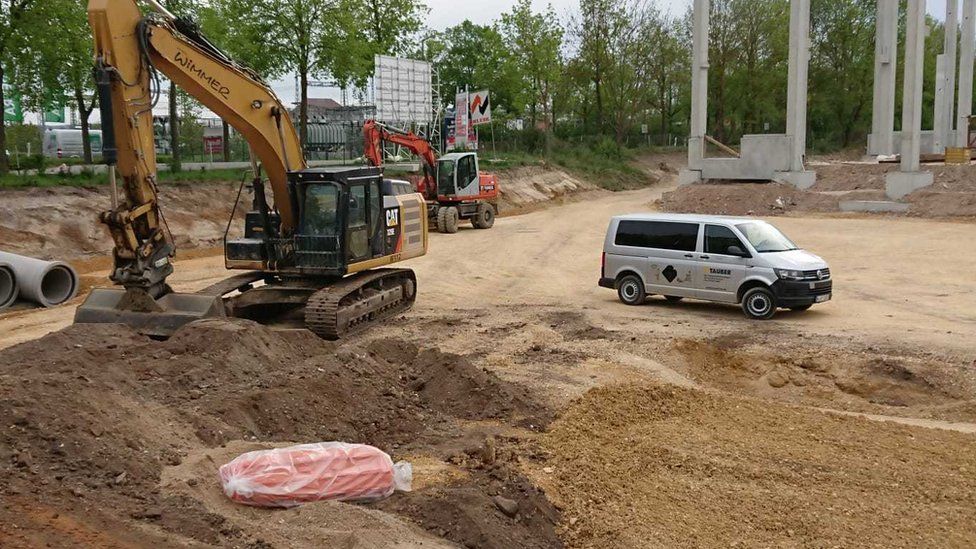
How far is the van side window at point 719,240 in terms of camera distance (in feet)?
56.3

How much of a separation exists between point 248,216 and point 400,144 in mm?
16420

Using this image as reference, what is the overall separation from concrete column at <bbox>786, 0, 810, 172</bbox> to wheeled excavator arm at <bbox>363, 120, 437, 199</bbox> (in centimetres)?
1723

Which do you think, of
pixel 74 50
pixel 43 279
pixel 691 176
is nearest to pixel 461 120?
pixel 691 176

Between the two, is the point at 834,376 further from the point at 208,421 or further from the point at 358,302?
the point at 208,421

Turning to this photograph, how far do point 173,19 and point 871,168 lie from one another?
1371 inches

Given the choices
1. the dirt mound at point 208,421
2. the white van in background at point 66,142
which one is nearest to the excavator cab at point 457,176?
the dirt mound at point 208,421

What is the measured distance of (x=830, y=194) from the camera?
125 feet

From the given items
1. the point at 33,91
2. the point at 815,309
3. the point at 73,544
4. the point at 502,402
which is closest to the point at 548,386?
the point at 502,402

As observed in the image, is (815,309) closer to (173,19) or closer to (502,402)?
(502,402)

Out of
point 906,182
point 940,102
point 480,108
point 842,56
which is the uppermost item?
point 842,56

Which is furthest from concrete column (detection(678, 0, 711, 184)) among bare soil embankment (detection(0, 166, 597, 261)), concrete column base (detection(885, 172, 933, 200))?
bare soil embankment (detection(0, 166, 597, 261))

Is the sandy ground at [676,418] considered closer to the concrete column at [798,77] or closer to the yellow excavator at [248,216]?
the yellow excavator at [248,216]

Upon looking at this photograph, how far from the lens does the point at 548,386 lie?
1183cm

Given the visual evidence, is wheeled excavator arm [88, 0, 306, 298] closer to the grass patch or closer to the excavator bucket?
the excavator bucket
